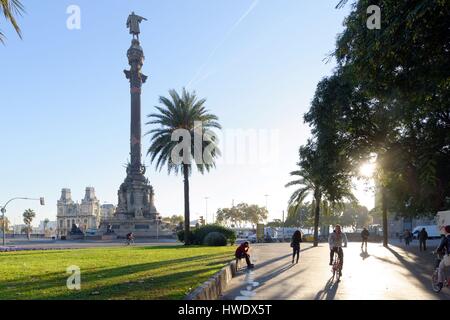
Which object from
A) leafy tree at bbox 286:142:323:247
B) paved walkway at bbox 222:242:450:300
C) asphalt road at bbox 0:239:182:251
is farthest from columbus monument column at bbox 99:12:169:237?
paved walkway at bbox 222:242:450:300

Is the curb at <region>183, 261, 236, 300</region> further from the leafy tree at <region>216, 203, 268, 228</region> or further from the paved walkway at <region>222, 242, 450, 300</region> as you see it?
the leafy tree at <region>216, 203, 268, 228</region>

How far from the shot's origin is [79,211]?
541ft

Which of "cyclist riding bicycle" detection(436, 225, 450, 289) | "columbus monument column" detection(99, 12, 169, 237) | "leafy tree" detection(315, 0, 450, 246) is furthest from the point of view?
"columbus monument column" detection(99, 12, 169, 237)

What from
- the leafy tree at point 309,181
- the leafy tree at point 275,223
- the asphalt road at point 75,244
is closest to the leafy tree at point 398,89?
the leafy tree at point 309,181

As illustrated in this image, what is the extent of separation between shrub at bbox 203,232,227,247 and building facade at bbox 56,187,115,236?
12383 cm

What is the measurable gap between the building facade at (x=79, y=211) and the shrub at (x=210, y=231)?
398 feet

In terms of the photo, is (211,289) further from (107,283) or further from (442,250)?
(442,250)

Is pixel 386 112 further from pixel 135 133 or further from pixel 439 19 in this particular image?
pixel 135 133

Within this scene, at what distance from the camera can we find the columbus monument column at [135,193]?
65312mm

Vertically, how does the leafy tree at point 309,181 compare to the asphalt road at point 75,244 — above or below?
above

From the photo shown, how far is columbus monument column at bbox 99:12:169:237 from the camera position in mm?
65312

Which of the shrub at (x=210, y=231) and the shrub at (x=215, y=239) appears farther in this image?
the shrub at (x=210, y=231)

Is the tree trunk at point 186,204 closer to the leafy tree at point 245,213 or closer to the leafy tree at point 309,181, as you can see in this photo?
the leafy tree at point 309,181
